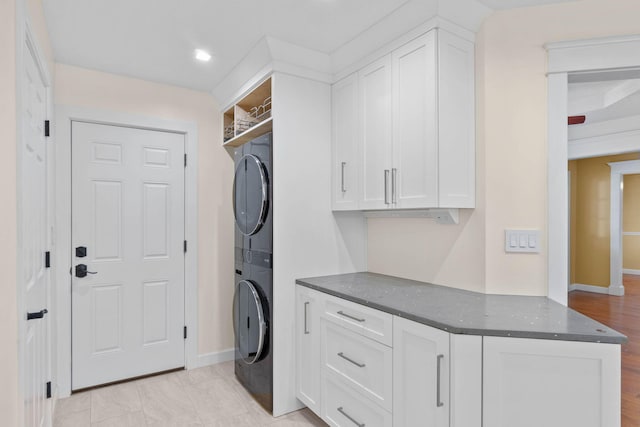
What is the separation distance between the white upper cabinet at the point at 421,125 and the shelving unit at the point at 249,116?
81cm

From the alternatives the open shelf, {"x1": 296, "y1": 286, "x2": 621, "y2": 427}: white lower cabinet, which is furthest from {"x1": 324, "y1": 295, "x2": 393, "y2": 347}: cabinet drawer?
the open shelf

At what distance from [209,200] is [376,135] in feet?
5.52

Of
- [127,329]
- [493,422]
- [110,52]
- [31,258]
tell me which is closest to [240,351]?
[127,329]

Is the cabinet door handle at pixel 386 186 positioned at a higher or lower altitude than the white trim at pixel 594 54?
lower

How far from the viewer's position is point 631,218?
24.9 feet

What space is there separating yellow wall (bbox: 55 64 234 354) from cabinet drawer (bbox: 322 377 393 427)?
1.45m

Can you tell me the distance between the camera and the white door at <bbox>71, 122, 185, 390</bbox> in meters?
2.67

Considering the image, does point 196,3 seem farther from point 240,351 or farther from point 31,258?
point 240,351

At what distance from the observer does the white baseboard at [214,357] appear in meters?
3.10

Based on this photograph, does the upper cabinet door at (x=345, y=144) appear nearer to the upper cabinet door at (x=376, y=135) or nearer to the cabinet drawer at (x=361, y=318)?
the upper cabinet door at (x=376, y=135)

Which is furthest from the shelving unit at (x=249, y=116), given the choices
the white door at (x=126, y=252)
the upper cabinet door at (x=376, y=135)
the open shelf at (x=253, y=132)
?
the upper cabinet door at (x=376, y=135)

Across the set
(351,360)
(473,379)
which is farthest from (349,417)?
(473,379)

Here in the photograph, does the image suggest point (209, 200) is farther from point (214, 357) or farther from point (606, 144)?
point (606, 144)

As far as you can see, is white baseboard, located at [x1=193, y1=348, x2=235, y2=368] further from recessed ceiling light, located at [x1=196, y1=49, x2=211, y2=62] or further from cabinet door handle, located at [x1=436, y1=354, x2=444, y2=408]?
recessed ceiling light, located at [x1=196, y1=49, x2=211, y2=62]
